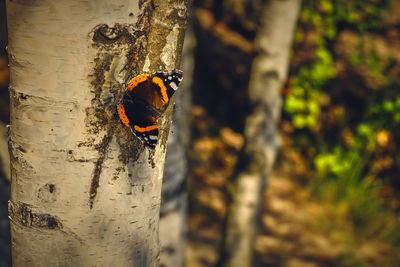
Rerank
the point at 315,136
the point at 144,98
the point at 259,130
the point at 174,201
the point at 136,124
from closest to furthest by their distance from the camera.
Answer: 1. the point at 136,124
2. the point at 144,98
3. the point at 174,201
4. the point at 259,130
5. the point at 315,136

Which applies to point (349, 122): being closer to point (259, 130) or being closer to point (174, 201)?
point (259, 130)

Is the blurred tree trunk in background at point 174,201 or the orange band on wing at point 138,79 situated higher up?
the orange band on wing at point 138,79

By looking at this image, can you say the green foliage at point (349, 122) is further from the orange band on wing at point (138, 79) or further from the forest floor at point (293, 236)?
the orange band on wing at point (138, 79)

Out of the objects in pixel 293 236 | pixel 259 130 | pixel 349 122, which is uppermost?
pixel 349 122

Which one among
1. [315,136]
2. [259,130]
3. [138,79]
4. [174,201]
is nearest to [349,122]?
[315,136]

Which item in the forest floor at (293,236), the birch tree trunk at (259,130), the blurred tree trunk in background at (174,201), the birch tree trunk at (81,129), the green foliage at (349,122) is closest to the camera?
the birch tree trunk at (81,129)

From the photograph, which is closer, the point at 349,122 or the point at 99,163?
the point at 99,163

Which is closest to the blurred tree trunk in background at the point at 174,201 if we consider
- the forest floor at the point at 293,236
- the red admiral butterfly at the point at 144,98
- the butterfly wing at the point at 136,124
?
the red admiral butterfly at the point at 144,98
